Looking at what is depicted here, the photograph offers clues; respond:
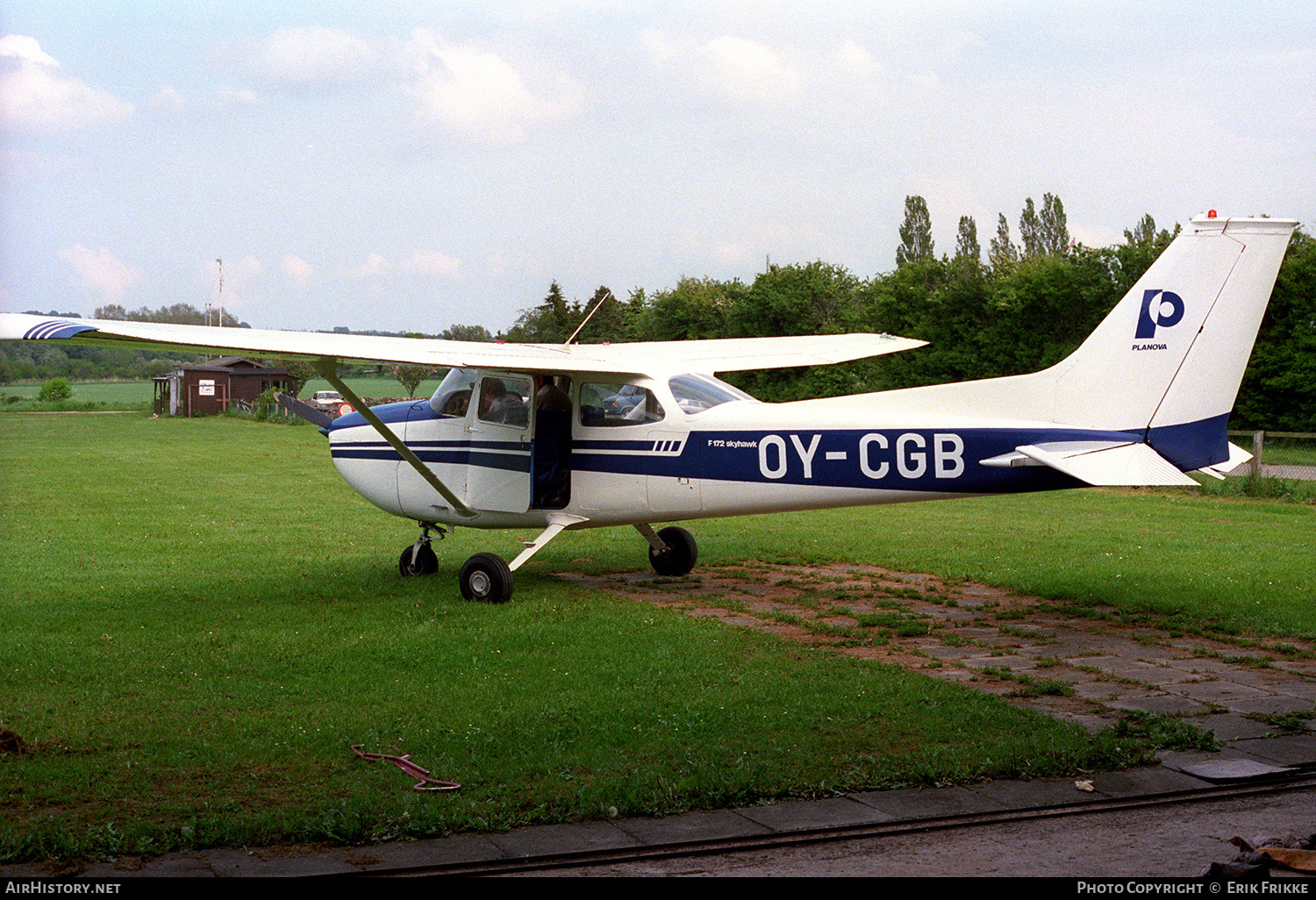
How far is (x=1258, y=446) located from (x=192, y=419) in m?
43.5

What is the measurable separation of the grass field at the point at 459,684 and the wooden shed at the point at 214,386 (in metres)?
42.7

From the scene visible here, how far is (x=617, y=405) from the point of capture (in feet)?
36.6

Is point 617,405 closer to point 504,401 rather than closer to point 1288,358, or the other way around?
point 504,401

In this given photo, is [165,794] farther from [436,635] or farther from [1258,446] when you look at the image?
[1258,446]

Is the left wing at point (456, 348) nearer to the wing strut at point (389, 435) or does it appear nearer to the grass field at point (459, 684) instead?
the wing strut at point (389, 435)

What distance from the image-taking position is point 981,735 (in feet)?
21.3

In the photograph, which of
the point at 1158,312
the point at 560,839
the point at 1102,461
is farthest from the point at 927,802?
the point at 1158,312

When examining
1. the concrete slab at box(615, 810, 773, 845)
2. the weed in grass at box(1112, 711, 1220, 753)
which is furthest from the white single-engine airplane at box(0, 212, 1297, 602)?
the concrete slab at box(615, 810, 773, 845)

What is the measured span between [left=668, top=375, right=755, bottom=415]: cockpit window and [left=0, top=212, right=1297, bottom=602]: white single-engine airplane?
0.01 meters

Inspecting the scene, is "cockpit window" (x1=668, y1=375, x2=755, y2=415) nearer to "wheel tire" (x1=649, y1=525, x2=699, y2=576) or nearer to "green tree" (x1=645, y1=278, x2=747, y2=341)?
"wheel tire" (x1=649, y1=525, x2=699, y2=576)

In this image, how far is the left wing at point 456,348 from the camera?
8617mm

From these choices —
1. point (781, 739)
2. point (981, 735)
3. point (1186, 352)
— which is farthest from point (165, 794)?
point (1186, 352)

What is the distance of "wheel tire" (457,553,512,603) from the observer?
10414 millimetres

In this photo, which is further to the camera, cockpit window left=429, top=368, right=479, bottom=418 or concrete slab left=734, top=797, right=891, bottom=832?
cockpit window left=429, top=368, right=479, bottom=418
